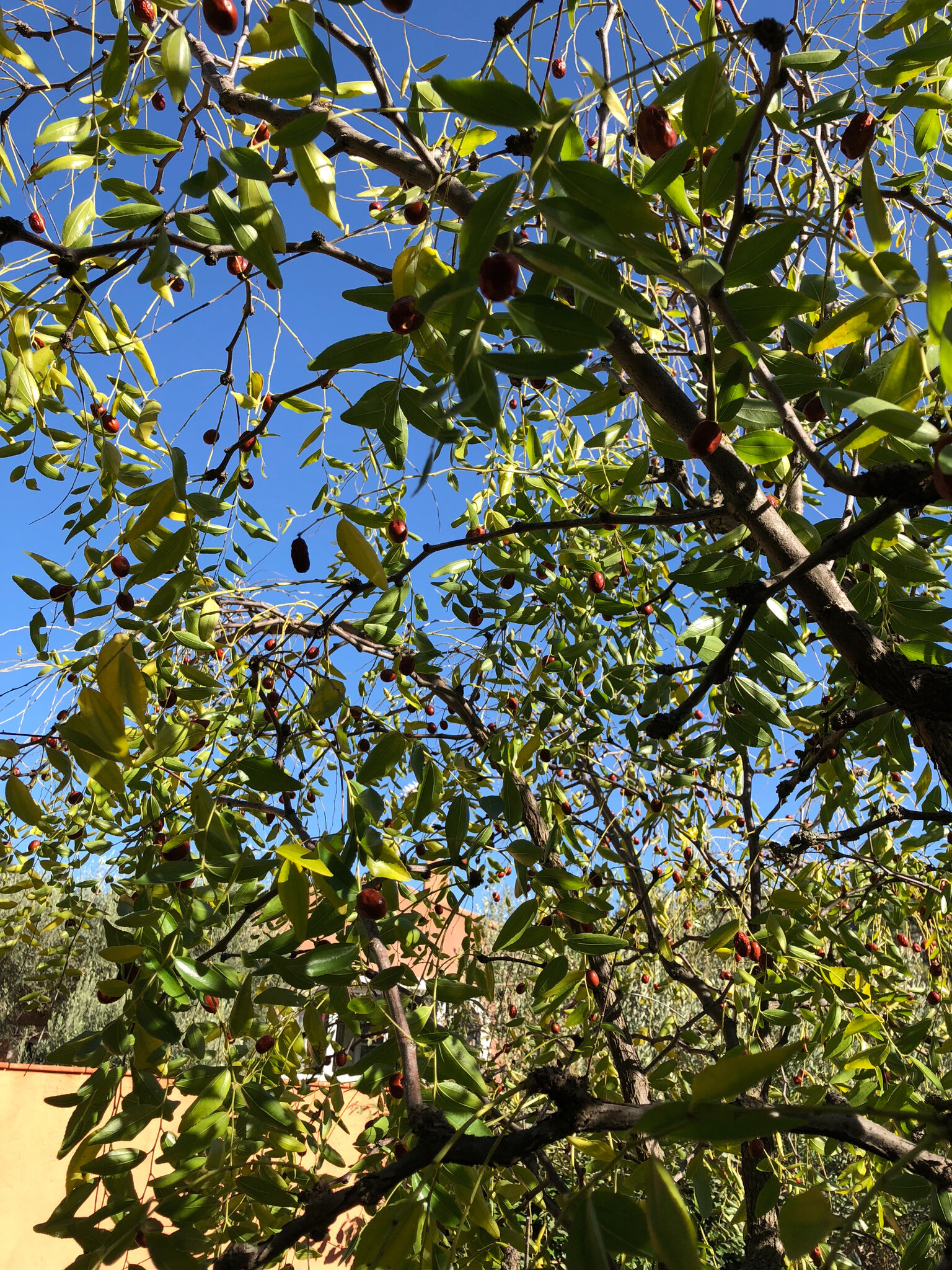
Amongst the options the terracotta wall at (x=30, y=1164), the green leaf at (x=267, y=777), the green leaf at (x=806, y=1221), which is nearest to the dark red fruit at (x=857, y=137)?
the green leaf at (x=267, y=777)

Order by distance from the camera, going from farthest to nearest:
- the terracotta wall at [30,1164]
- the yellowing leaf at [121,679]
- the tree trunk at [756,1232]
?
1. the terracotta wall at [30,1164]
2. the tree trunk at [756,1232]
3. the yellowing leaf at [121,679]

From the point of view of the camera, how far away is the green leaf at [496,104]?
0.53m

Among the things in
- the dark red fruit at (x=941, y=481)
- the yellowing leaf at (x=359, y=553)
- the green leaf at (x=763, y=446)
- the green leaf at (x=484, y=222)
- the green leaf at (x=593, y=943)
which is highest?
the green leaf at (x=763, y=446)

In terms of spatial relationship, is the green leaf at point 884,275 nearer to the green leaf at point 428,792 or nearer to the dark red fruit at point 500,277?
the dark red fruit at point 500,277

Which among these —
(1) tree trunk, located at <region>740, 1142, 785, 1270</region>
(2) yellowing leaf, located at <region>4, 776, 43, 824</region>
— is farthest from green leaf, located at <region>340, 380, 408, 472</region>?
(1) tree trunk, located at <region>740, 1142, 785, 1270</region>

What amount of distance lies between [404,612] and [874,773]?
1825mm

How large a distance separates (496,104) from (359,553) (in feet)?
1.31

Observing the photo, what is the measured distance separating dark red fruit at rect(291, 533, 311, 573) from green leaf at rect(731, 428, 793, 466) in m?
0.85

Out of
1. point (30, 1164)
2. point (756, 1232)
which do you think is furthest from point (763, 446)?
point (30, 1164)

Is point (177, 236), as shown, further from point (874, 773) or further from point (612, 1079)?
point (874, 773)

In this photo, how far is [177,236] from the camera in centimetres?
105

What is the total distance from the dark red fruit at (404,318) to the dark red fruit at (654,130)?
1.05 ft

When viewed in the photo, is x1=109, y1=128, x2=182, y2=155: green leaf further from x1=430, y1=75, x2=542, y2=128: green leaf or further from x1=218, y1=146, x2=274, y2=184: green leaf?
x1=430, y1=75, x2=542, y2=128: green leaf

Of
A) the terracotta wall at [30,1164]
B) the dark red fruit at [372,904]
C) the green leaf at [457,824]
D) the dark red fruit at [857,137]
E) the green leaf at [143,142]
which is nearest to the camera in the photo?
the green leaf at [143,142]
